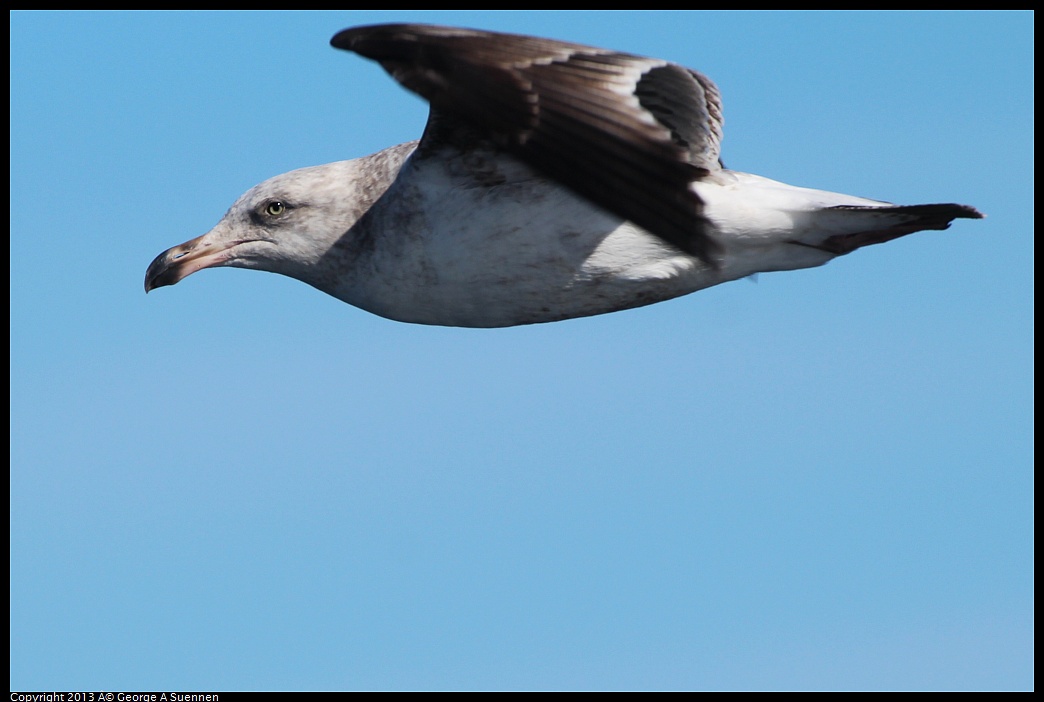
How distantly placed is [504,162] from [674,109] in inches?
43.4

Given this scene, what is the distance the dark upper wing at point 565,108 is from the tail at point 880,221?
69.0 inches

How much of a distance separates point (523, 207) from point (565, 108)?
141 centimetres

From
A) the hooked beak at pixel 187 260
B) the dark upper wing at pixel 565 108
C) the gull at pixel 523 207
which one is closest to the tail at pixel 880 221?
the gull at pixel 523 207

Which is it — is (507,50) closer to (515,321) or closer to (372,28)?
(372,28)

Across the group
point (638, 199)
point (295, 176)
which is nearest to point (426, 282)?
point (295, 176)

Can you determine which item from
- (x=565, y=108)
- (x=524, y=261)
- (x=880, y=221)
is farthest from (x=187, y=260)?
(x=880, y=221)

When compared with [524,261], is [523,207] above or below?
above

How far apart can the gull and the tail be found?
0.04ft

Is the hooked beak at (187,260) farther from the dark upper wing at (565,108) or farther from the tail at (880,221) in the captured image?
the tail at (880,221)

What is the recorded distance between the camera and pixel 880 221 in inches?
366

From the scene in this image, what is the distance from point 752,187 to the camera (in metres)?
9.44

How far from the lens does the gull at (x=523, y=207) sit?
7.73 m

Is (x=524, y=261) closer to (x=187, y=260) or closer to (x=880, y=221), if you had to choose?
(x=880, y=221)

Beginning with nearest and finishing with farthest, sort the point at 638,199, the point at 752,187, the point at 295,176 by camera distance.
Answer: the point at 638,199
the point at 752,187
the point at 295,176
